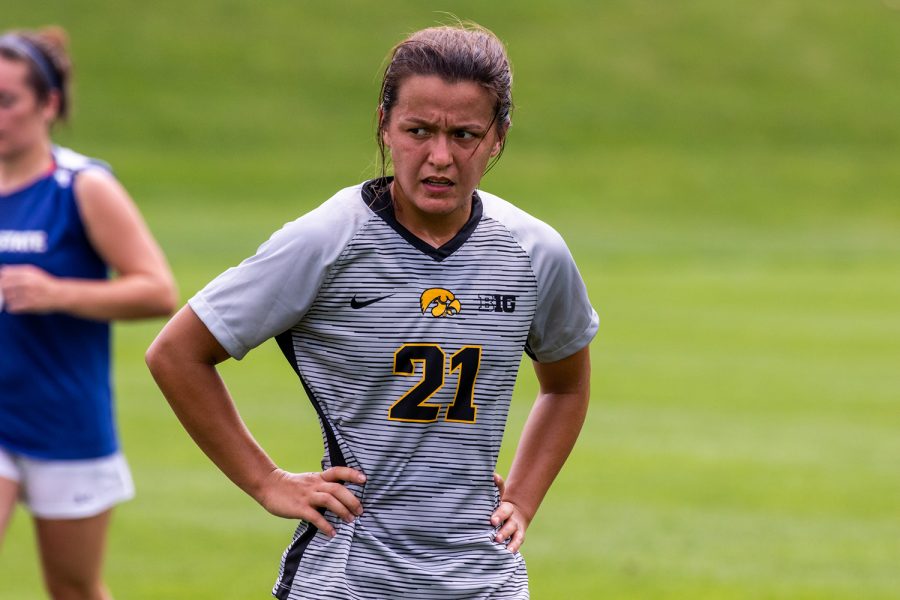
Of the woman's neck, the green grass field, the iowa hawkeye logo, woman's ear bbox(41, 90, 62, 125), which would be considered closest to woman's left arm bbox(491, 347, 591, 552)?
the iowa hawkeye logo

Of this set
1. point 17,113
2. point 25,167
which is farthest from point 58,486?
point 17,113

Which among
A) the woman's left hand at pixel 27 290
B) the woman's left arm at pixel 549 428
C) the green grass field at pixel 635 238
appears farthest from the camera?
the green grass field at pixel 635 238

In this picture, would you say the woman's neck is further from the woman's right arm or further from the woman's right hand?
the woman's right hand

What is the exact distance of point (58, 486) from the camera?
590 centimetres

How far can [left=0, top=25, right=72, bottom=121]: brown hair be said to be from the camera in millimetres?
6062

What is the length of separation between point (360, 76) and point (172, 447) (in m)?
43.8

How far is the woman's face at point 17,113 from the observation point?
5.95 meters

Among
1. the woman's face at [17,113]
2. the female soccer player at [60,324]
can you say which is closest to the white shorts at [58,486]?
the female soccer player at [60,324]

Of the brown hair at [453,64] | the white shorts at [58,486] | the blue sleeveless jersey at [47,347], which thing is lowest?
the white shorts at [58,486]

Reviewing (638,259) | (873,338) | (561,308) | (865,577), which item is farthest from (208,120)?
(561,308)

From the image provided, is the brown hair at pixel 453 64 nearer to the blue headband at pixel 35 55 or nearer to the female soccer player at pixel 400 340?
the female soccer player at pixel 400 340

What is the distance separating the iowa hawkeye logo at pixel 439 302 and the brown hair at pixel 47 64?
263 cm

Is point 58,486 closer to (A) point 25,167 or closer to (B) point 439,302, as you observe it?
(A) point 25,167

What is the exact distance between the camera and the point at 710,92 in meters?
55.0
